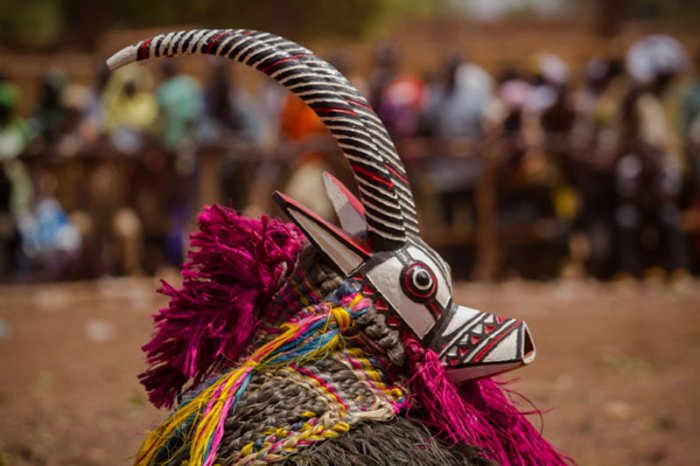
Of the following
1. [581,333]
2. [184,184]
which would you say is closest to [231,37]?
[581,333]

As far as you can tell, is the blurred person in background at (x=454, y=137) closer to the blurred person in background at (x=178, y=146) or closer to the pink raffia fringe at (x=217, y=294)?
the blurred person in background at (x=178, y=146)

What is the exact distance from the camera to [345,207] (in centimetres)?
294

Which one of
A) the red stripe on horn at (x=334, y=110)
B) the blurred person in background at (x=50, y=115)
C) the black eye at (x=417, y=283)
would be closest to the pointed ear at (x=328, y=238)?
the black eye at (x=417, y=283)

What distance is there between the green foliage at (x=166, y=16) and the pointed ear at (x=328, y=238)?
74.0 ft

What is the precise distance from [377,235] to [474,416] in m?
0.56

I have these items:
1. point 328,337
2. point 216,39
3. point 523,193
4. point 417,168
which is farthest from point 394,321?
point 523,193

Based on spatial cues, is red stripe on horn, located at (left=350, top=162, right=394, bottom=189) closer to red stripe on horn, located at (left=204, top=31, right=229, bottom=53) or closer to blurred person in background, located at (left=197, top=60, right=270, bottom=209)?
red stripe on horn, located at (left=204, top=31, right=229, bottom=53)

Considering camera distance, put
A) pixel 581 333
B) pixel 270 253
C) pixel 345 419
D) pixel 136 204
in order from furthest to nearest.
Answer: pixel 136 204 < pixel 581 333 < pixel 270 253 < pixel 345 419

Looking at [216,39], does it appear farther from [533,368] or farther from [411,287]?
[533,368]

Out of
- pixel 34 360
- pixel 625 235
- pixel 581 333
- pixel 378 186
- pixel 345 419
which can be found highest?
pixel 625 235

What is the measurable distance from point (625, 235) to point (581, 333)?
2700 mm

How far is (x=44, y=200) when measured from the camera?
34.8 ft

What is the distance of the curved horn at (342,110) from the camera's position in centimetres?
274

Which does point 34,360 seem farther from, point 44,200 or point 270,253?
point 270,253
